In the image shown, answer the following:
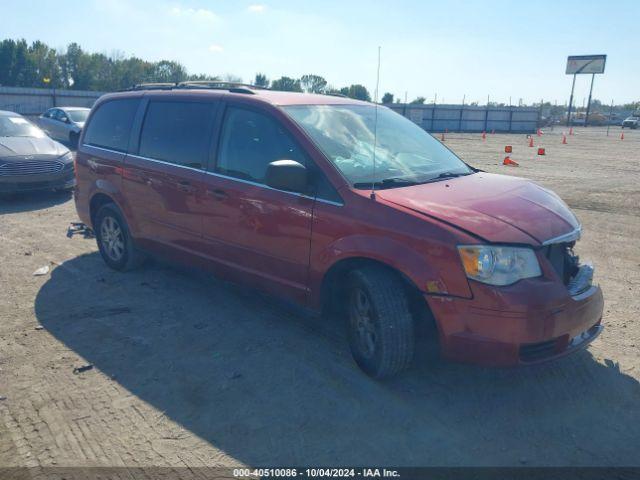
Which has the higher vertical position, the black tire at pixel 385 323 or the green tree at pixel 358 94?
the green tree at pixel 358 94

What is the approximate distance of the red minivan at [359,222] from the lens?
3332 millimetres

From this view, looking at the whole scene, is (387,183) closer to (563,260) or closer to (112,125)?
(563,260)

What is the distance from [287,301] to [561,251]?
2060 mm

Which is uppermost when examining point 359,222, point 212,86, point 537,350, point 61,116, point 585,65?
point 585,65

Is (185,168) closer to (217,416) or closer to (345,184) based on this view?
(345,184)

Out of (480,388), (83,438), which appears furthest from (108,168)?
(480,388)

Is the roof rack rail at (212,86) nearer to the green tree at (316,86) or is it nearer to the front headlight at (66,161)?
the green tree at (316,86)

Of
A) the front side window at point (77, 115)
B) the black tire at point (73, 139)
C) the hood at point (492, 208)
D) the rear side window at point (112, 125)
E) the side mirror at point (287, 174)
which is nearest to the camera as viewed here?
the hood at point (492, 208)

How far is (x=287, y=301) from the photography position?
4.40 meters

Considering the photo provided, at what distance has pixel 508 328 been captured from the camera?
3246mm

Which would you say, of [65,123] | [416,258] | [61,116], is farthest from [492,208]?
[61,116]

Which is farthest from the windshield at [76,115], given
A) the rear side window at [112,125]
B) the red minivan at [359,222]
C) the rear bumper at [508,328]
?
the rear bumper at [508,328]

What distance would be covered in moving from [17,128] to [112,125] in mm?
6221

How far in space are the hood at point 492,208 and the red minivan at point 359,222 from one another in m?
0.01
